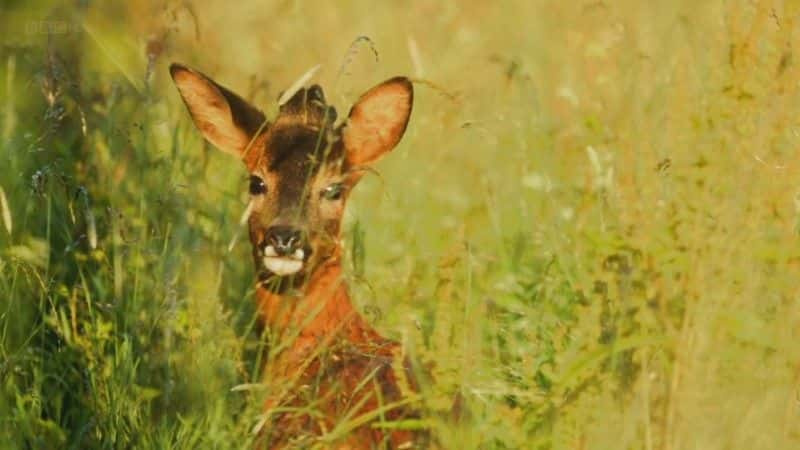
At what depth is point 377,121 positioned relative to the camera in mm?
5816

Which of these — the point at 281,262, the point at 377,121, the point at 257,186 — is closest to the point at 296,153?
the point at 257,186

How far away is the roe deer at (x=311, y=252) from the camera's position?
491 centimetres

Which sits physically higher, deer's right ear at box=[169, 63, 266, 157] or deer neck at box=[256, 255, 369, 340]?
deer's right ear at box=[169, 63, 266, 157]

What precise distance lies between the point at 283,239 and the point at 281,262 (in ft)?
0.24

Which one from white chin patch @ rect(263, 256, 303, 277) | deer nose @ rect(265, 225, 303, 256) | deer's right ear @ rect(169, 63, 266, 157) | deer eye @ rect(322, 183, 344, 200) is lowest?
white chin patch @ rect(263, 256, 303, 277)

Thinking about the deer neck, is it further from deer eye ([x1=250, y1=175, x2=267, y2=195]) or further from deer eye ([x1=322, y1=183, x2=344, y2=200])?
deer eye ([x1=250, y1=175, x2=267, y2=195])

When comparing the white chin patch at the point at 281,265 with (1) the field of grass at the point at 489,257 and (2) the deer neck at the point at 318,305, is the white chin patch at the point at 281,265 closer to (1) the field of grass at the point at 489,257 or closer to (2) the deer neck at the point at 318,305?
(2) the deer neck at the point at 318,305

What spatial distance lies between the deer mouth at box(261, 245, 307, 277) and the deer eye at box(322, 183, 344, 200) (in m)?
0.35

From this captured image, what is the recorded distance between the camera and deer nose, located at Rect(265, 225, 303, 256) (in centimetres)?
533

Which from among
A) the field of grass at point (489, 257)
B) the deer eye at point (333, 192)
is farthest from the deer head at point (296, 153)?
the field of grass at point (489, 257)

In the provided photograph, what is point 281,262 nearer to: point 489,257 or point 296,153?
point 296,153

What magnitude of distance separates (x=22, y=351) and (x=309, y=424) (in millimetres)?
925

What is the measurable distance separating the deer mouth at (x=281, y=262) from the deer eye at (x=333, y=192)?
350 millimetres

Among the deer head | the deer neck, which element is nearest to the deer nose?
the deer head
